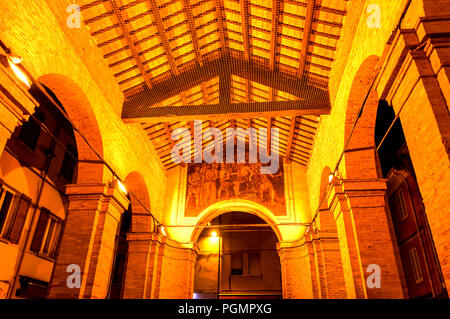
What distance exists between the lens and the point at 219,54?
9656 mm

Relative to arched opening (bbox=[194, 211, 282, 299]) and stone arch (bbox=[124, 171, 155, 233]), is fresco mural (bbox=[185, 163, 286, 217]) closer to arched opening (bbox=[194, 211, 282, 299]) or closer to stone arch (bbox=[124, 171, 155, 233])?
stone arch (bbox=[124, 171, 155, 233])

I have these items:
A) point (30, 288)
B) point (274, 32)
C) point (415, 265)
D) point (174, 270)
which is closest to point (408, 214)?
point (415, 265)

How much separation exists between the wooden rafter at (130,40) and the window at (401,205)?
9279mm

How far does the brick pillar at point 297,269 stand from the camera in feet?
35.8

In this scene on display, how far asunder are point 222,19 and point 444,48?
19.1ft

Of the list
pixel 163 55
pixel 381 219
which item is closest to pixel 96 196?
pixel 163 55

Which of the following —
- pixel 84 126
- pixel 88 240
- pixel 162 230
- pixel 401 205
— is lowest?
pixel 88 240

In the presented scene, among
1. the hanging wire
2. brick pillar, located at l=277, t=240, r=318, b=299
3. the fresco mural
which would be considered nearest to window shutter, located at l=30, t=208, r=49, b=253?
the hanging wire

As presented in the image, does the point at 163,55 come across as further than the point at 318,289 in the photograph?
No

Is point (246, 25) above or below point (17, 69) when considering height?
above

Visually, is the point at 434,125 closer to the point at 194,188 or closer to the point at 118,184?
the point at 118,184

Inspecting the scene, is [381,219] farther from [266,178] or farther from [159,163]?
[159,163]

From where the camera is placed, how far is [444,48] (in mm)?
3670

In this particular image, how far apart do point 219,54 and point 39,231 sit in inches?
289
